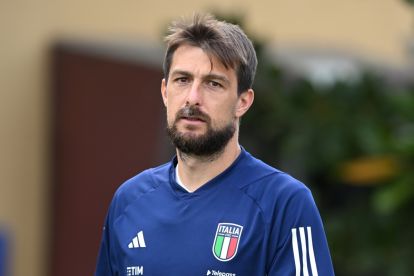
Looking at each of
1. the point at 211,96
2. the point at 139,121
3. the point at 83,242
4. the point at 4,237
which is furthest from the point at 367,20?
the point at 211,96

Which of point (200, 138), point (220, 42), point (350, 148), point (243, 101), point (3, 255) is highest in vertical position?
point (220, 42)

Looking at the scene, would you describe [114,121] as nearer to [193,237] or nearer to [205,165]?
[205,165]

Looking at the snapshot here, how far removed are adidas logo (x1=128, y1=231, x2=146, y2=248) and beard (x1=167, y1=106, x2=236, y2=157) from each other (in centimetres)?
39

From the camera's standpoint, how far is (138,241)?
15.6 ft

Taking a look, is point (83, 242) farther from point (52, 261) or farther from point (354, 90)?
point (354, 90)

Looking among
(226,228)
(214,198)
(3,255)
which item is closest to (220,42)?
(214,198)

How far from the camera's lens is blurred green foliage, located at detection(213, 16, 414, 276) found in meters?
10.5

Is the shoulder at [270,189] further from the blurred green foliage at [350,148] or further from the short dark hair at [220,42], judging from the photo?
the blurred green foliage at [350,148]

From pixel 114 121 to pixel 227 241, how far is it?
30.7ft

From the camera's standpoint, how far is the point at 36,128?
13750 mm

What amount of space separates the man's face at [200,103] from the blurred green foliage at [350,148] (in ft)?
19.2

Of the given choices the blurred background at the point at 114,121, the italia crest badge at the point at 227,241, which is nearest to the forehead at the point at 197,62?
the italia crest badge at the point at 227,241

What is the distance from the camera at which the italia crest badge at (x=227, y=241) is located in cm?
452

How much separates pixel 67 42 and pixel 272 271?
→ 377 inches
